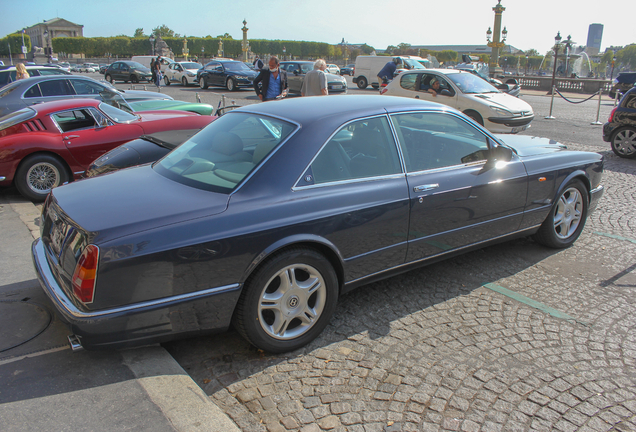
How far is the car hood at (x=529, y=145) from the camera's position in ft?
14.9

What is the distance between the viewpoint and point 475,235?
4.02m

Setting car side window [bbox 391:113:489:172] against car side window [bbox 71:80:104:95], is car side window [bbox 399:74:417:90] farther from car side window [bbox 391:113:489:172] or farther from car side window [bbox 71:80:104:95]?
car side window [bbox 391:113:489:172]

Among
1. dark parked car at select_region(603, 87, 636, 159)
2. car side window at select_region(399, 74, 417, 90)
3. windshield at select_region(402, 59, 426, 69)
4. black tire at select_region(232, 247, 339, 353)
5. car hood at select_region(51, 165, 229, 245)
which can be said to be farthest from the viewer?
windshield at select_region(402, 59, 426, 69)

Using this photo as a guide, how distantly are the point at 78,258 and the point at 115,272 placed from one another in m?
0.27

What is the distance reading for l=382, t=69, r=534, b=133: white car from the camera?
10.9m

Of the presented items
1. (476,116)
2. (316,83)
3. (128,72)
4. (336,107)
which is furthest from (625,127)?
(128,72)

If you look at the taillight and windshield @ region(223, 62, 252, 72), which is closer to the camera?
the taillight

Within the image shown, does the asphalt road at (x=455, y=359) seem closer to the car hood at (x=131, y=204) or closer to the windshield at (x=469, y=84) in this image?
the car hood at (x=131, y=204)

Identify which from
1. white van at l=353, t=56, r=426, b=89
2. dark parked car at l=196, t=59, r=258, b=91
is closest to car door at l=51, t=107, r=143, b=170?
dark parked car at l=196, t=59, r=258, b=91

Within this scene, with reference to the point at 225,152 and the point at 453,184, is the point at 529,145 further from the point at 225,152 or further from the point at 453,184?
the point at 225,152

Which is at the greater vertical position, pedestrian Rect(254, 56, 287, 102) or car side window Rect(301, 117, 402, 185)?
pedestrian Rect(254, 56, 287, 102)

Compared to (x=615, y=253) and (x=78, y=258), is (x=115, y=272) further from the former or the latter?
(x=615, y=253)

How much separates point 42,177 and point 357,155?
522cm

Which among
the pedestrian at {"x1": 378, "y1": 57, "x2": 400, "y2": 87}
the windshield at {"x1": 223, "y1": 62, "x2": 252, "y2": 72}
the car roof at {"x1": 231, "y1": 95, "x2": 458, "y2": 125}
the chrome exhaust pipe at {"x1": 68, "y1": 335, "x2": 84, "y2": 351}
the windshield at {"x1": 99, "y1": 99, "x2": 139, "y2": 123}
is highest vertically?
the windshield at {"x1": 223, "y1": 62, "x2": 252, "y2": 72}
